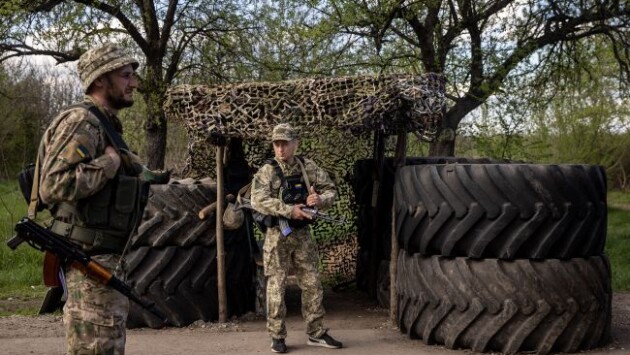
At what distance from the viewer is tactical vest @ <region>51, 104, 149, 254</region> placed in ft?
12.1

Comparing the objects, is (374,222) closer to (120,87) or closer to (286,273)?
(286,273)

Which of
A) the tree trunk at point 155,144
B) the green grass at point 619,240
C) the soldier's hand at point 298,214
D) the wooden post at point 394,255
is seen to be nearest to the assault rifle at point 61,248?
the soldier's hand at point 298,214

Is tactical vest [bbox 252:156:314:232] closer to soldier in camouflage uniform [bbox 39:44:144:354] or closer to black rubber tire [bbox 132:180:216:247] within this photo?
black rubber tire [bbox 132:180:216:247]

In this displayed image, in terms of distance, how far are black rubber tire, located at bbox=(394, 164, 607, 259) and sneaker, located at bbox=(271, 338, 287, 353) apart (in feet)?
4.59

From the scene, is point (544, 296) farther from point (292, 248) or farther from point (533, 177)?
point (292, 248)

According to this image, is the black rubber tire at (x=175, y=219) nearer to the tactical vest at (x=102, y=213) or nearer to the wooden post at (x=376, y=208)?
the wooden post at (x=376, y=208)

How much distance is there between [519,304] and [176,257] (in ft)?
10.3

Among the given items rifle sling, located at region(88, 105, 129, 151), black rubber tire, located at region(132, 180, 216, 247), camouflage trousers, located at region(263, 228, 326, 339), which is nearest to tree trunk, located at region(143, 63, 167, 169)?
black rubber tire, located at region(132, 180, 216, 247)

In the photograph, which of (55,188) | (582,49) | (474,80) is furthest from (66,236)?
(582,49)

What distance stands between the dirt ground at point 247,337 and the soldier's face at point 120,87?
2980 millimetres

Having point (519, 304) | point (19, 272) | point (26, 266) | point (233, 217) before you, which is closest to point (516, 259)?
point (519, 304)

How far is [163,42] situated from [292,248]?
730cm

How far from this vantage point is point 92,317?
3.65 meters

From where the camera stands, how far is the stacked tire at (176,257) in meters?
7.25
